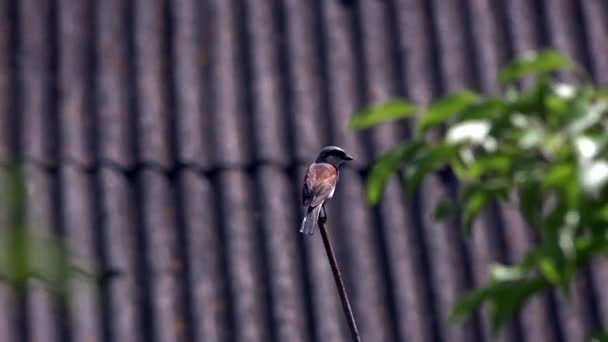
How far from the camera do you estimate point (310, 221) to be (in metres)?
1.14

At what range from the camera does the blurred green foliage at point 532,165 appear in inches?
88.1

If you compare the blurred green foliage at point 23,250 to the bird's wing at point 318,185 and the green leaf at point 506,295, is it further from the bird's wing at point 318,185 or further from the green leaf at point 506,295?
the green leaf at point 506,295

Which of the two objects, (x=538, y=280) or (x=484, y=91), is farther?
(x=484, y=91)

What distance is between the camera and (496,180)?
250 centimetres

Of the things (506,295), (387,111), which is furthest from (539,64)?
(506,295)

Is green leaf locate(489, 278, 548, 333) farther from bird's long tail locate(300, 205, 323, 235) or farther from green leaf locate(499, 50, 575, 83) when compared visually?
bird's long tail locate(300, 205, 323, 235)

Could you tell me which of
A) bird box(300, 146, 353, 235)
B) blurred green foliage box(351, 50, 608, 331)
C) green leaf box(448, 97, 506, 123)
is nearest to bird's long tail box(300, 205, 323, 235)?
bird box(300, 146, 353, 235)

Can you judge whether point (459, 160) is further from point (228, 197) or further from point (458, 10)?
point (458, 10)

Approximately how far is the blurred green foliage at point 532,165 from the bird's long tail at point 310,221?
1.07 m

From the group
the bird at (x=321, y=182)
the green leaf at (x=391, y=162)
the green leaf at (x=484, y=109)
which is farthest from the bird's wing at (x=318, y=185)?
the green leaf at (x=391, y=162)

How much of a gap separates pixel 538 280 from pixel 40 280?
60.4 inches

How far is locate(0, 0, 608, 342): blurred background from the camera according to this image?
375 cm

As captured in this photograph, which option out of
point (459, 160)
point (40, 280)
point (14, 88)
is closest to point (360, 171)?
point (14, 88)

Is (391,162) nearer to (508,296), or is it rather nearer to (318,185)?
(508,296)
